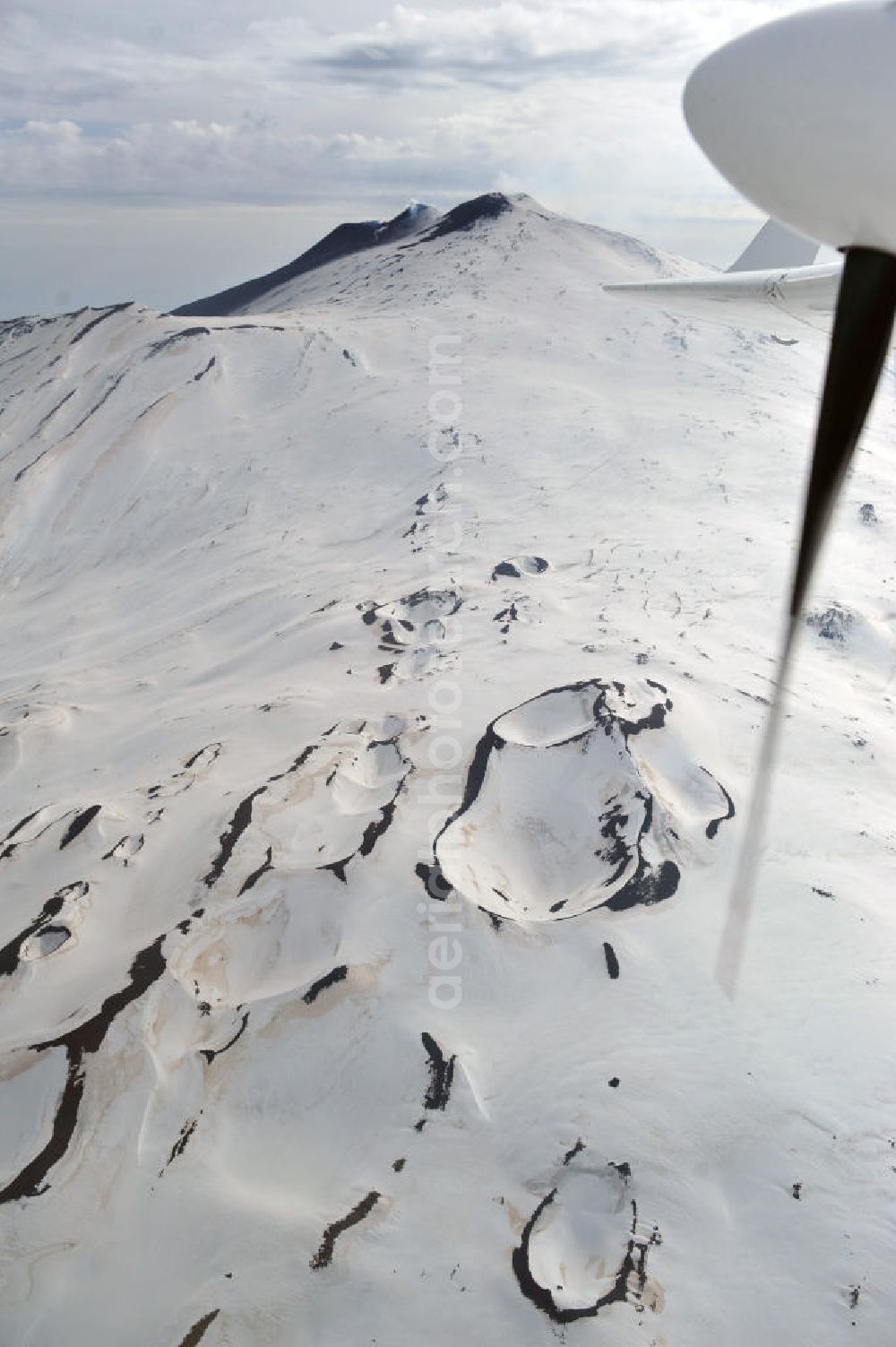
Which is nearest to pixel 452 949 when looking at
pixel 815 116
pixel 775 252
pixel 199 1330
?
pixel 199 1330

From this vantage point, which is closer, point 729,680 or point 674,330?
point 729,680

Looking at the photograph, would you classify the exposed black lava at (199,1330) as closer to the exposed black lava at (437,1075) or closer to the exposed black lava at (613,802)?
the exposed black lava at (437,1075)

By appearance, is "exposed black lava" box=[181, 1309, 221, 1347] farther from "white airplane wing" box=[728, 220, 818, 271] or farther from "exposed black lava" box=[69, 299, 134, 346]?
"exposed black lava" box=[69, 299, 134, 346]

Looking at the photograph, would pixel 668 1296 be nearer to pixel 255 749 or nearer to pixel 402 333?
pixel 255 749

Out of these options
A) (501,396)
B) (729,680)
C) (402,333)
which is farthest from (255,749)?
(402,333)

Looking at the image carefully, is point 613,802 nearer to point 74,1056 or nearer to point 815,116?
point 74,1056
